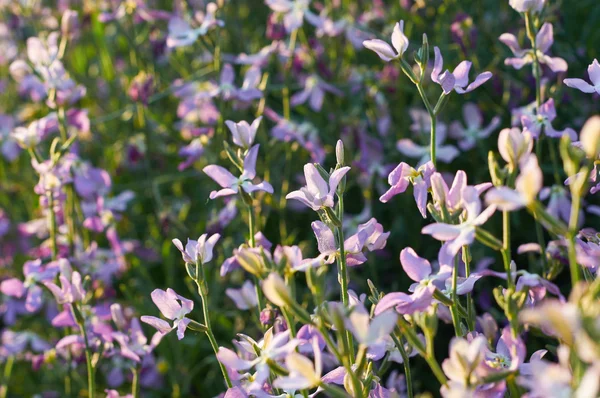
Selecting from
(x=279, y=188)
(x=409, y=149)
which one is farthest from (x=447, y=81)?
(x=279, y=188)

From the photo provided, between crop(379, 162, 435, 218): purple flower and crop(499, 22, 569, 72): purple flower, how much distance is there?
1.26ft

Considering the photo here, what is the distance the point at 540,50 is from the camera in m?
1.27

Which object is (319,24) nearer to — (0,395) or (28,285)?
(28,285)

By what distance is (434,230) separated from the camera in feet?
2.53

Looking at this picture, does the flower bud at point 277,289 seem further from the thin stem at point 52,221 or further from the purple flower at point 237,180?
the thin stem at point 52,221

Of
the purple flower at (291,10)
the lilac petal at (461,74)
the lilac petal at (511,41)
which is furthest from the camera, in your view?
the purple flower at (291,10)

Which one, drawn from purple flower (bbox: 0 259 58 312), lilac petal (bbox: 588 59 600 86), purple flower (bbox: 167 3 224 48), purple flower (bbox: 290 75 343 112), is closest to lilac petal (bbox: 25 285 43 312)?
purple flower (bbox: 0 259 58 312)

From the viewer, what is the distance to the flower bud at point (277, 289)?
70 cm

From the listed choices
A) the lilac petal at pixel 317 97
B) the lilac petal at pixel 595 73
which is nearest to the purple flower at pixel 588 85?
the lilac petal at pixel 595 73

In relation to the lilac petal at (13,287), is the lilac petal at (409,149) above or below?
above

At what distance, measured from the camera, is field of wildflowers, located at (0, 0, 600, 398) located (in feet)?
3.15

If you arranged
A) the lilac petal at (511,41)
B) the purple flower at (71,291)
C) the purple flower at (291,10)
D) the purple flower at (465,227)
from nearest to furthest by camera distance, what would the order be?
the purple flower at (465,227) < the purple flower at (71,291) < the lilac petal at (511,41) < the purple flower at (291,10)

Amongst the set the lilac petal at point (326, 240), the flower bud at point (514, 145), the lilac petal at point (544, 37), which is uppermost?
the flower bud at point (514, 145)

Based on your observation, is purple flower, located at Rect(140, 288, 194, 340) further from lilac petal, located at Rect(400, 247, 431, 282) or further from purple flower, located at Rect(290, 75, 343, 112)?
purple flower, located at Rect(290, 75, 343, 112)
